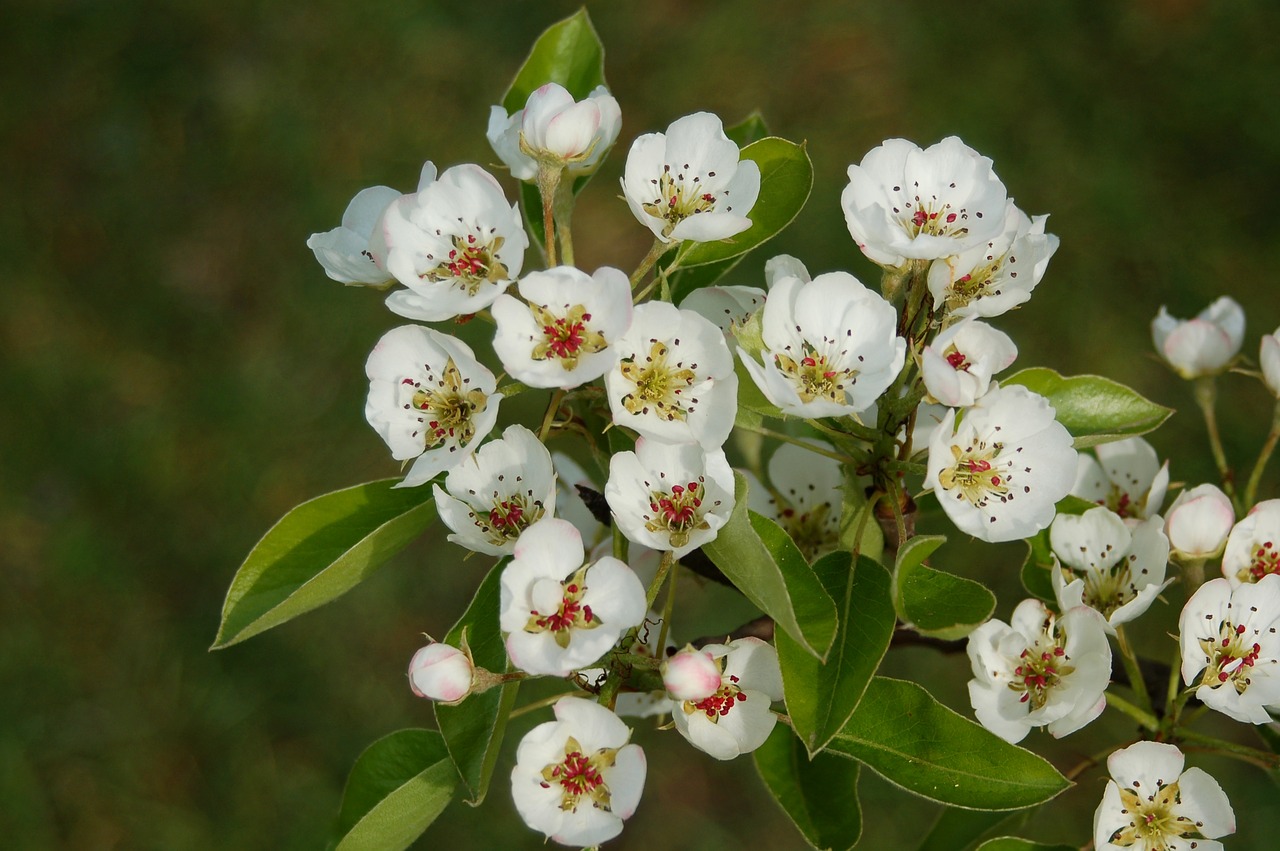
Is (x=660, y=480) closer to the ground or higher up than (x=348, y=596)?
higher up

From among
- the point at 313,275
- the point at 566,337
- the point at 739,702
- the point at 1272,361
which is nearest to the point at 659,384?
the point at 566,337

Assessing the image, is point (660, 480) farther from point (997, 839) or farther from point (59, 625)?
point (59, 625)

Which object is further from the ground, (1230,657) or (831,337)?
(831,337)

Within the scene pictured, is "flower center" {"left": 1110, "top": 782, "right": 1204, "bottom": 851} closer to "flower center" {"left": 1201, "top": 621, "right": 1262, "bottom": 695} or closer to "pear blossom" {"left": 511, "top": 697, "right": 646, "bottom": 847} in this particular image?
"flower center" {"left": 1201, "top": 621, "right": 1262, "bottom": 695}

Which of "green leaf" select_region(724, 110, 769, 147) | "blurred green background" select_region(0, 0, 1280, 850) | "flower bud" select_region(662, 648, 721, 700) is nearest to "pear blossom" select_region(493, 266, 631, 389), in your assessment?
"flower bud" select_region(662, 648, 721, 700)

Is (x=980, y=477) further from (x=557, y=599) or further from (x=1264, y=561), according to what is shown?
(x=557, y=599)

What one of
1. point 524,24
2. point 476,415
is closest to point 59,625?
point 524,24

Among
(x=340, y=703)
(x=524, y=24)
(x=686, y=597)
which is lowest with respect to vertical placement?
(x=340, y=703)
